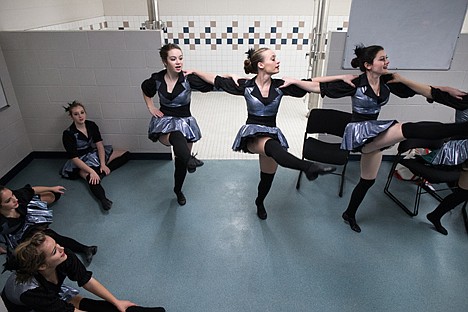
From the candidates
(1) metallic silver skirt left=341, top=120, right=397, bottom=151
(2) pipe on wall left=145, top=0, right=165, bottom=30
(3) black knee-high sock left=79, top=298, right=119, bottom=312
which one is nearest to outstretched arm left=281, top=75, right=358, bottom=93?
(1) metallic silver skirt left=341, top=120, right=397, bottom=151

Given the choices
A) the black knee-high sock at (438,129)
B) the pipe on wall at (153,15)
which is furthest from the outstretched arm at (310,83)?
the pipe on wall at (153,15)

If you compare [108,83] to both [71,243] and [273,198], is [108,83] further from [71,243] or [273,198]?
[273,198]

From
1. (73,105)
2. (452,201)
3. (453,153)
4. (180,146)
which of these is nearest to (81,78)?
(73,105)

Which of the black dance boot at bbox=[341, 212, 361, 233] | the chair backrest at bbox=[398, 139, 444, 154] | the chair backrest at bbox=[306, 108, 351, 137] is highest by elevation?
the chair backrest at bbox=[306, 108, 351, 137]

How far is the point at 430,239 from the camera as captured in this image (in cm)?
256

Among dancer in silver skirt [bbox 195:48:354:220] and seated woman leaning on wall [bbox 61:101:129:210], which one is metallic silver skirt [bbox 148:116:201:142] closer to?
dancer in silver skirt [bbox 195:48:354:220]

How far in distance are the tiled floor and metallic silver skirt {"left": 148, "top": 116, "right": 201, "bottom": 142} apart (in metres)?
1.20

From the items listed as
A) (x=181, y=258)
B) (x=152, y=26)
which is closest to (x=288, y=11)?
(x=152, y=26)

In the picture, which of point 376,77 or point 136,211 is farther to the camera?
point 136,211

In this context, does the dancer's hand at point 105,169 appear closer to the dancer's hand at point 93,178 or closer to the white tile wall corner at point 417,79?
the dancer's hand at point 93,178

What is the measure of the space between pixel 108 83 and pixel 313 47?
245 cm

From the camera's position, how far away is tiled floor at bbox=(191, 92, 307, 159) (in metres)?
4.02

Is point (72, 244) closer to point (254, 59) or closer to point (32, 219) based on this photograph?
point (32, 219)

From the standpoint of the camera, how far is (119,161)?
11.7 feet
